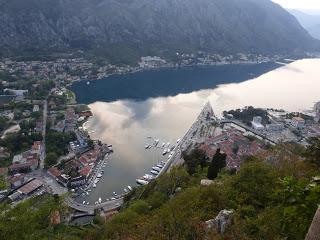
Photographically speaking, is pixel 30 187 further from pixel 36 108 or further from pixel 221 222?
pixel 221 222

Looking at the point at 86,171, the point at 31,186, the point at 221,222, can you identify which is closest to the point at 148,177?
the point at 86,171

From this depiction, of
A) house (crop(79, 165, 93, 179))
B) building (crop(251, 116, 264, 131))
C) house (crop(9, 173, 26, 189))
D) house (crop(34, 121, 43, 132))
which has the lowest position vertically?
house (crop(34, 121, 43, 132))

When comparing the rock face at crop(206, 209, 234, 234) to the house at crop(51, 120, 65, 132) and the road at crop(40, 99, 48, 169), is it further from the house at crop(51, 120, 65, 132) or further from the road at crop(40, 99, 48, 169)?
the house at crop(51, 120, 65, 132)

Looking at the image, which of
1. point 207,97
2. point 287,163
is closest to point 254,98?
point 207,97

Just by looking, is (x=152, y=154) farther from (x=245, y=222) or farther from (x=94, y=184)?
(x=245, y=222)

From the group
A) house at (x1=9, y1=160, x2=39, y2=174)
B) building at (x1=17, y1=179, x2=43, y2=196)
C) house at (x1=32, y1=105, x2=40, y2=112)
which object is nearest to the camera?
building at (x1=17, y1=179, x2=43, y2=196)

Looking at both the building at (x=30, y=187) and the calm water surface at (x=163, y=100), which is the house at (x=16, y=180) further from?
the calm water surface at (x=163, y=100)

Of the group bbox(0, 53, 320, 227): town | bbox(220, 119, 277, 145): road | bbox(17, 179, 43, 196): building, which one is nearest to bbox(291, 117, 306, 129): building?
bbox(0, 53, 320, 227): town

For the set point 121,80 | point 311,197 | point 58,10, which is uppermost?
point 311,197

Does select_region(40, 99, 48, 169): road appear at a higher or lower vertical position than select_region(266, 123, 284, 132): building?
lower
